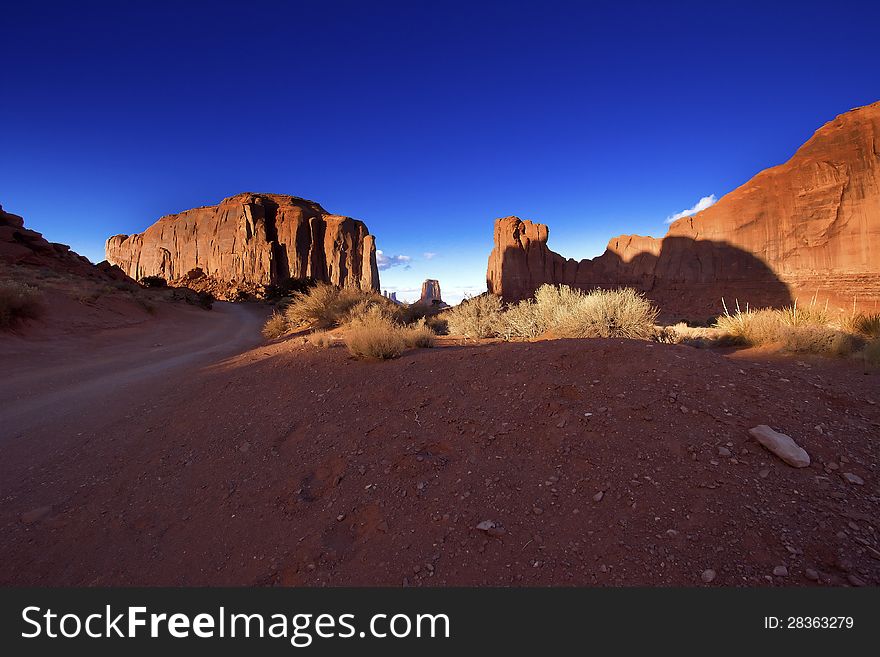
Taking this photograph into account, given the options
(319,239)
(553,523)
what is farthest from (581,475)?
(319,239)

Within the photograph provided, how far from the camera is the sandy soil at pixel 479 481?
1971 millimetres

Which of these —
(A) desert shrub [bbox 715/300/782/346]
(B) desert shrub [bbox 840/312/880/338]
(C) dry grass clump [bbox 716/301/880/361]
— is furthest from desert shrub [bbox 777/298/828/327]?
(B) desert shrub [bbox 840/312/880/338]

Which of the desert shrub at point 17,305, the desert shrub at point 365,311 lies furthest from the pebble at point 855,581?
the desert shrub at point 17,305

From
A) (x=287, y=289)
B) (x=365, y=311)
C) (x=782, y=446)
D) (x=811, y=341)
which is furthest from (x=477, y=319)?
(x=287, y=289)

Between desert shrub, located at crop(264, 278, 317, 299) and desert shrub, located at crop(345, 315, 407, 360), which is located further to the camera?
desert shrub, located at crop(264, 278, 317, 299)

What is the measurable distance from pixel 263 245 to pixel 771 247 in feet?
225

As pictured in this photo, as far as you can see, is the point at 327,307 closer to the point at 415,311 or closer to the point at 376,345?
the point at 415,311

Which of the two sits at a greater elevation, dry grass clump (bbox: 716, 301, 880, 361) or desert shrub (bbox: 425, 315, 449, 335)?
desert shrub (bbox: 425, 315, 449, 335)

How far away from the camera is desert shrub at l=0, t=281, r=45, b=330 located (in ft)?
31.9

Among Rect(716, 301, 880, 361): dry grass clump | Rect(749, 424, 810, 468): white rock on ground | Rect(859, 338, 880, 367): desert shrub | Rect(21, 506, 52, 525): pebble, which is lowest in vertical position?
Rect(21, 506, 52, 525): pebble

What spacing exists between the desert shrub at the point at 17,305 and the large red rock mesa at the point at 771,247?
1747 inches

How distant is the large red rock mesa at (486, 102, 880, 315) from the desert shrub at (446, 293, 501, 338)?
37.3m

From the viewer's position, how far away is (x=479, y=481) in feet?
8.74

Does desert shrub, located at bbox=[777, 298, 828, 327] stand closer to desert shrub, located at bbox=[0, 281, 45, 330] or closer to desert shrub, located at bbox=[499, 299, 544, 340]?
desert shrub, located at bbox=[499, 299, 544, 340]
